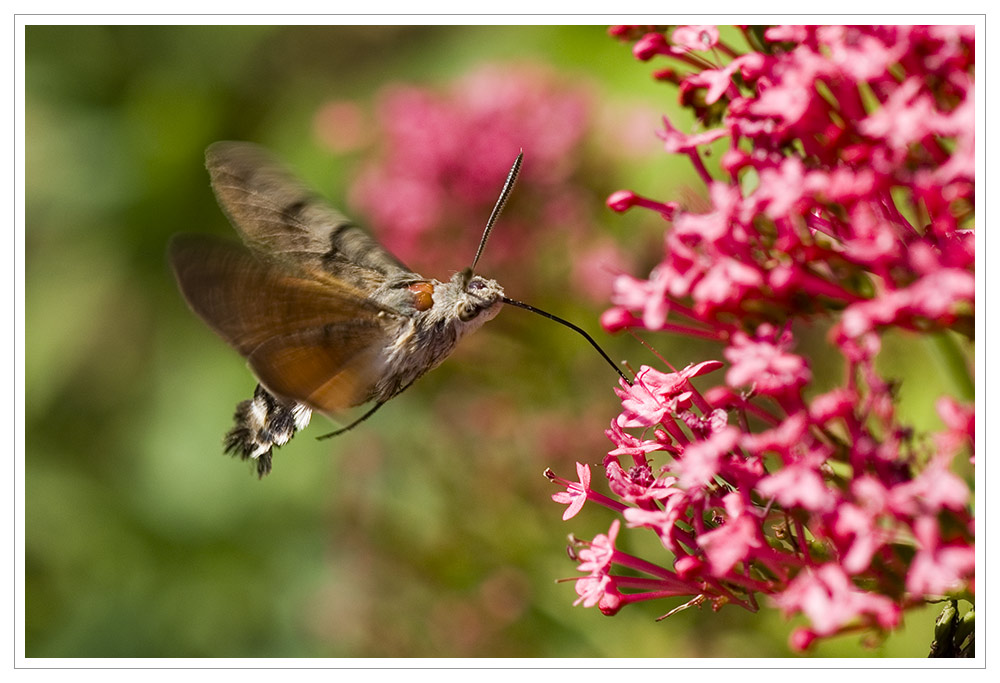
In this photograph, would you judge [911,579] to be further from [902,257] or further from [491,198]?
[491,198]

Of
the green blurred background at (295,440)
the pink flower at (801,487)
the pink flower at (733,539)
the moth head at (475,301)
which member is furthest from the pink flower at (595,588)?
the green blurred background at (295,440)

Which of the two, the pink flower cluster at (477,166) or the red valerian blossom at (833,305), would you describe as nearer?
the red valerian blossom at (833,305)

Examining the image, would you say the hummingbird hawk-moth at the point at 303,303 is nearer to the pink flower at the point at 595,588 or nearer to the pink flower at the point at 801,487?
the pink flower at the point at 595,588

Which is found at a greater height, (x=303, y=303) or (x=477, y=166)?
(x=303, y=303)

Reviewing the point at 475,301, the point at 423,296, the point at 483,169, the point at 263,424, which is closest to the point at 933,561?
the point at 475,301

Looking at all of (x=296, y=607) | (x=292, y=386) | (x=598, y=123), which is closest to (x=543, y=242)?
(x=598, y=123)

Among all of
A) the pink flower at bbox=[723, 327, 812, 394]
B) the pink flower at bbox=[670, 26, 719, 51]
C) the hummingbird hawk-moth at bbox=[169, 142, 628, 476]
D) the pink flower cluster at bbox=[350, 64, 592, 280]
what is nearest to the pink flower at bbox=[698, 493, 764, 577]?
the pink flower at bbox=[723, 327, 812, 394]

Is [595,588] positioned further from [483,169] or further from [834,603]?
[483,169]
